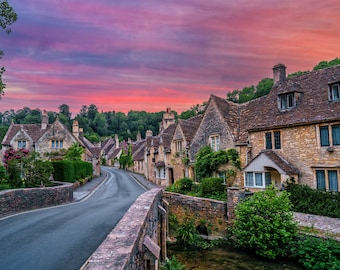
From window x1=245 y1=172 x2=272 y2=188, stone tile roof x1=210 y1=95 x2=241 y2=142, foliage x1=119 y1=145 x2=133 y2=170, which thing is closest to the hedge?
stone tile roof x1=210 y1=95 x2=241 y2=142

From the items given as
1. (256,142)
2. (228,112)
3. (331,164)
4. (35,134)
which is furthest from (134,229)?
(35,134)

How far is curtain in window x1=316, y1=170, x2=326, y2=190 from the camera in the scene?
20.0 metres

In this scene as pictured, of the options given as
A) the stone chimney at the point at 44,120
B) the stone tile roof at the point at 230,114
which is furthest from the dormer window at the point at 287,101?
the stone chimney at the point at 44,120

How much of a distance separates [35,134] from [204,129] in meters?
30.8

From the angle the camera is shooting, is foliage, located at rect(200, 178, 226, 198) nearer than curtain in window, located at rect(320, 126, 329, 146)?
No

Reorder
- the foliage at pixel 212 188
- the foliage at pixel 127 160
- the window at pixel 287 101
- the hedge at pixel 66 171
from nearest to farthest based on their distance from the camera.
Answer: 1. the window at pixel 287 101
2. the foliage at pixel 212 188
3. the hedge at pixel 66 171
4. the foliage at pixel 127 160

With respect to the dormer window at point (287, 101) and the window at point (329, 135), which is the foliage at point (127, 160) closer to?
the dormer window at point (287, 101)

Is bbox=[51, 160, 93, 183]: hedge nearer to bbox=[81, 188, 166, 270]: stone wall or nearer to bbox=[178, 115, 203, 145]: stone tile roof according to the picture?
bbox=[178, 115, 203, 145]: stone tile roof

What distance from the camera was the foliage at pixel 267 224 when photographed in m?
15.0

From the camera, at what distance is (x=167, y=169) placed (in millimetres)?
38531

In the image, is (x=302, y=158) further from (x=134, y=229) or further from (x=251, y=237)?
(x=134, y=229)

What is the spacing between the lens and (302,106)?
880 inches

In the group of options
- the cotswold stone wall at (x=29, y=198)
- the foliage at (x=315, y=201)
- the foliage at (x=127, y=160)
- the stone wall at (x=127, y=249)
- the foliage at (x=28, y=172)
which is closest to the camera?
the stone wall at (x=127, y=249)

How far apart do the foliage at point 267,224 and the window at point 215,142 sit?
39.0 ft
